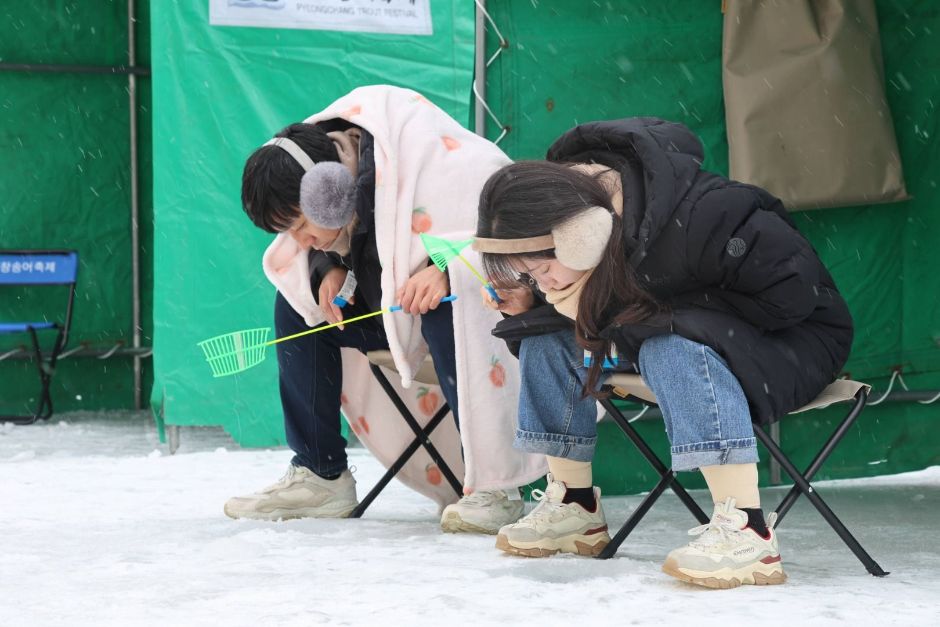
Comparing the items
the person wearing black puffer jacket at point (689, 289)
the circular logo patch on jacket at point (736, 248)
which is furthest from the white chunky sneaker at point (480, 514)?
the circular logo patch on jacket at point (736, 248)

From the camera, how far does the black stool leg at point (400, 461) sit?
260 centimetres

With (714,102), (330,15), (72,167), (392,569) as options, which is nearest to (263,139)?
(330,15)

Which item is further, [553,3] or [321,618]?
[553,3]

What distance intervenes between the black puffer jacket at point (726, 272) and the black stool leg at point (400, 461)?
0.77m

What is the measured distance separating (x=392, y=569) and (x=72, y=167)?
402 centimetres

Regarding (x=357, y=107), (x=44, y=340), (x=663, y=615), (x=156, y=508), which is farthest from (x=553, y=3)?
(x=44, y=340)

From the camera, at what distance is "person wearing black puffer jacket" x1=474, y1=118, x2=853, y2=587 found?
181cm

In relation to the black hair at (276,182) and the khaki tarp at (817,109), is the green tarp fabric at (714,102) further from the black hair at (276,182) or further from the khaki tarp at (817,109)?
the black hair at (276,182)

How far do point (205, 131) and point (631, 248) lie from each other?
2314 millimetres

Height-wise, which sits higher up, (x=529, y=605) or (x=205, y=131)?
(x=205, y=131)

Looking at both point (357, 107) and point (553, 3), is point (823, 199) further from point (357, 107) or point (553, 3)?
point (357, 107)

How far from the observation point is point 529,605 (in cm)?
173

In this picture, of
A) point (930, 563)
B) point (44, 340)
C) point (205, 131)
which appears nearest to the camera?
point (930, 563)

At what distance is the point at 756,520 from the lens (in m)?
1.85
